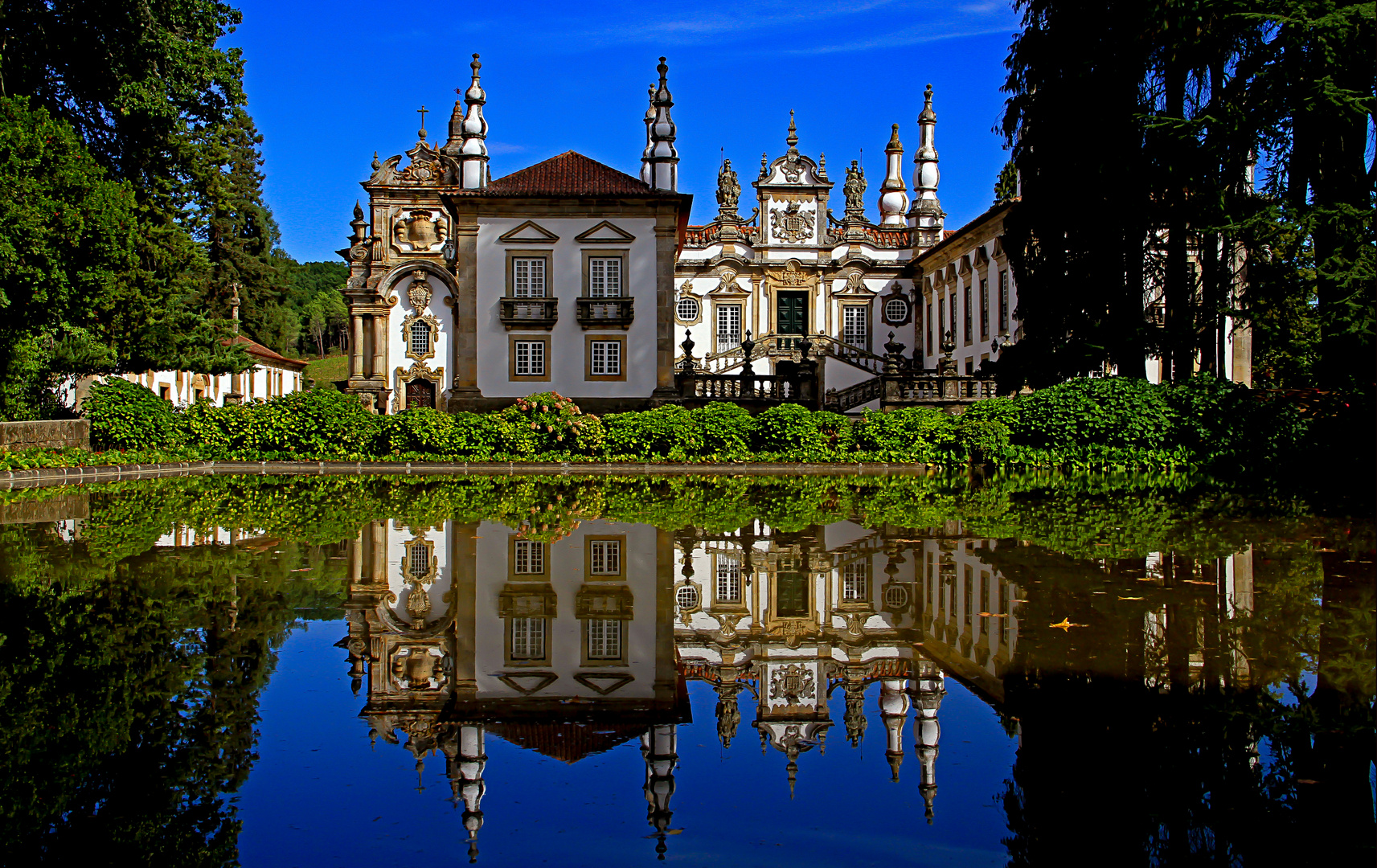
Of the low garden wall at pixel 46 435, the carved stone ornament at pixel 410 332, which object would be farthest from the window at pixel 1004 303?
the low garden wall at pixel 46 435

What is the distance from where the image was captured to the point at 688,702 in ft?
18.1

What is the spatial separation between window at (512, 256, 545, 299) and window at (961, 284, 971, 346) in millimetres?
18018

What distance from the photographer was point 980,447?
21.7 m

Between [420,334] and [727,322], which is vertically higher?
[727,322]

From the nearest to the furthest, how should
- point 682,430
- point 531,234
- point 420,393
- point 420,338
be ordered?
point 682,430, point 531,234, point 420,338, point 420,393

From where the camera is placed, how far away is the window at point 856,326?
150ft

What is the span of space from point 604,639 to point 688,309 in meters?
38.7

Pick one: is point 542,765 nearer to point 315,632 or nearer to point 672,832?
point 672,832

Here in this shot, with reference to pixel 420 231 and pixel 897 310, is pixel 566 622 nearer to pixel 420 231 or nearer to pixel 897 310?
pixel 420 231

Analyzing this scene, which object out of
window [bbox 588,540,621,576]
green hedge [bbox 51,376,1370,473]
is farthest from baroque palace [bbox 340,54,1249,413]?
window [bbox 588,540,621,576]

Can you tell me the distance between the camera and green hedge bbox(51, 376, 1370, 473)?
68.2 ft

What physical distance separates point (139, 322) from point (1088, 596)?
26869 mm

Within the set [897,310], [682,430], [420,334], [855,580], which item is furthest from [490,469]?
[897,310]

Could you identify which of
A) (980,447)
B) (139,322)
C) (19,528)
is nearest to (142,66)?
(139,322)
